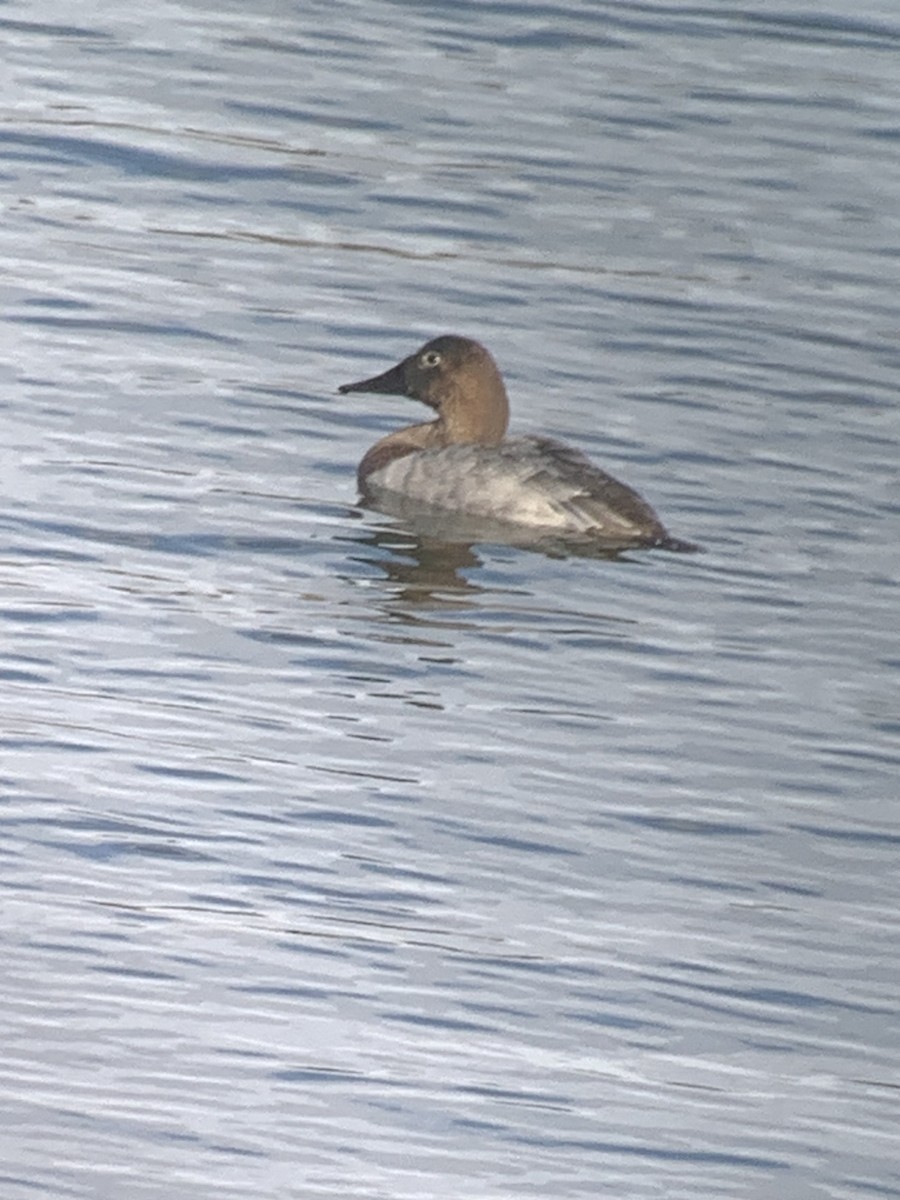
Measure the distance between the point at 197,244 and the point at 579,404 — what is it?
127 inches

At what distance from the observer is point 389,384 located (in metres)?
14.7

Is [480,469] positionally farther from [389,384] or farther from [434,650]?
[434,650]

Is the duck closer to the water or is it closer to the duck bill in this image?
the duck bill

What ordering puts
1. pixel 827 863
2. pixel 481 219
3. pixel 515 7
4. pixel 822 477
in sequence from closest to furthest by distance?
pixel 827 863
pixel 822 477
pixel 481 219
pixel 515 7

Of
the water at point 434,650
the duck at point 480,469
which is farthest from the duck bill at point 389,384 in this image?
the water at point 434,650

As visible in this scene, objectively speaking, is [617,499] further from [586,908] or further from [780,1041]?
[780,1041]

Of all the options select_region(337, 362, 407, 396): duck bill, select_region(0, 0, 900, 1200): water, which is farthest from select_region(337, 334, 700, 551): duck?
select_region(0, 0, 900, 1200): water

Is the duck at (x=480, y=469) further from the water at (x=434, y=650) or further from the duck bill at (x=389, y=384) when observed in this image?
the water at (x=434, y=650)

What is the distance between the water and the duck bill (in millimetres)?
269

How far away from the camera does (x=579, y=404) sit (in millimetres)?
15305

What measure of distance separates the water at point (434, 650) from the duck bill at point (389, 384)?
0.27 m

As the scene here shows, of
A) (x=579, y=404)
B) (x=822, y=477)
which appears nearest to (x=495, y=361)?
(x=579, y=404)

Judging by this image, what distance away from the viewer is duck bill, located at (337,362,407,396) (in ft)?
48.1

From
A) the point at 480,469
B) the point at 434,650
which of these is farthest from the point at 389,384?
the point at 434,650
